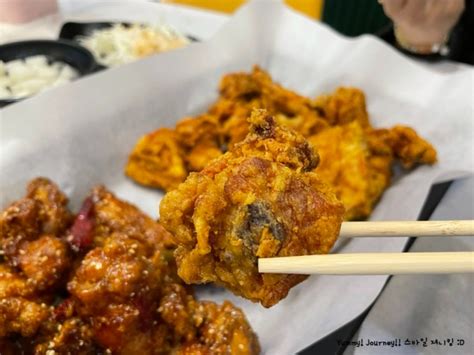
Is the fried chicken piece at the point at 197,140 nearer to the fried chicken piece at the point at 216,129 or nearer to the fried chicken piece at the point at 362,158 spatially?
the fried chicken piece at the point at 216,129

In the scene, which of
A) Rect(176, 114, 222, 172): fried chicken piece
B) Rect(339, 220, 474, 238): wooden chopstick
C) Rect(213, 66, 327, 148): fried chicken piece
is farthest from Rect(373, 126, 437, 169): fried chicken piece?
Rect(339, 220, 474, 238): wooden chopstick

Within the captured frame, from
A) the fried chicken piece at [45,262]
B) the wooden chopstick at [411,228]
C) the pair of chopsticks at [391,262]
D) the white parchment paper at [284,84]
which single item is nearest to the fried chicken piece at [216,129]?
the white parchment paper at [284,84]

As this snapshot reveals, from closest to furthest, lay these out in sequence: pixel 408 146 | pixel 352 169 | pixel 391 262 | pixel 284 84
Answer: pixel 391 262 → pixel 352 169 → pixel 408 146 → pixel 284 84

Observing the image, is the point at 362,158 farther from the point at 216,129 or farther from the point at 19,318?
the point at 19,318

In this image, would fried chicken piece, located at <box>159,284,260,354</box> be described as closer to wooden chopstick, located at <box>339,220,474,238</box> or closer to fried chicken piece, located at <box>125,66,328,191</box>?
wooden chopstick, located at <box>339,220,474,238</box>

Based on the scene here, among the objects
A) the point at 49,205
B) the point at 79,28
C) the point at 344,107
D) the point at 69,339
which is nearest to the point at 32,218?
the point at 49,205

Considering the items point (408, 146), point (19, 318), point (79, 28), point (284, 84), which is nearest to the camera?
point (19, 318)

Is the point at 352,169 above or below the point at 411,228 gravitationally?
below
